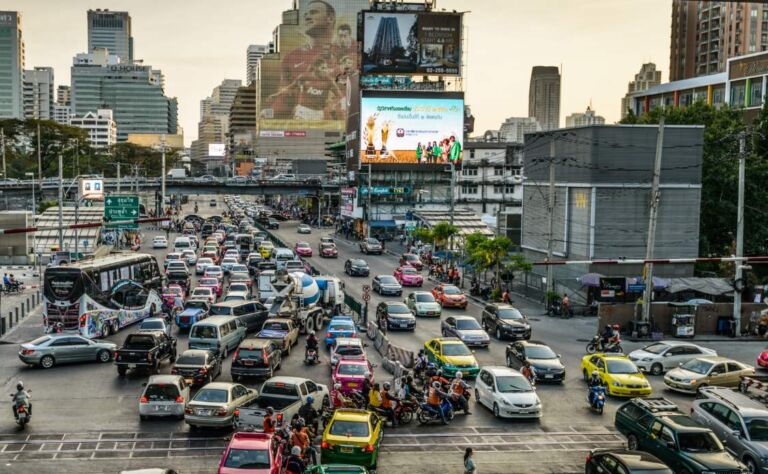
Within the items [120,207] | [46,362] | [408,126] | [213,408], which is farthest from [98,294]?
[408,126]

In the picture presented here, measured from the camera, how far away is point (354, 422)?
20281mm

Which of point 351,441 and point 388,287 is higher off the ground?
point 351,441

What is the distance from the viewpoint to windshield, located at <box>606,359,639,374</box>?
28656 millimetres

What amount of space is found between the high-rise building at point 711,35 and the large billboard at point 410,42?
66.6m

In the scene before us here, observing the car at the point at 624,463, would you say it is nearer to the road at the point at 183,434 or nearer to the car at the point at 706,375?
the road at the point at 183,434

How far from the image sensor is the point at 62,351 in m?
32.1

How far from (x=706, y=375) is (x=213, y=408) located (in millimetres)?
17573

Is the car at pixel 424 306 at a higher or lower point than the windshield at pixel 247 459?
lower

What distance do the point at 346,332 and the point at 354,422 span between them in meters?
15.9

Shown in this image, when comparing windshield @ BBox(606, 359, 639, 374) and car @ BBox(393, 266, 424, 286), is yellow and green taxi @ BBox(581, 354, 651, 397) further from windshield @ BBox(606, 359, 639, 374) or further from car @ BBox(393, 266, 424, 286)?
car @ BBox(393, 266, 424, 286)

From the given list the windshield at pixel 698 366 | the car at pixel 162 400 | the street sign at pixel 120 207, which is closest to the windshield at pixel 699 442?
the windshield at pixel 698 366

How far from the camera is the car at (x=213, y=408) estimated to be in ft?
73.4

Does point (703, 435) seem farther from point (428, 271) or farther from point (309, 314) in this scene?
point (428, 271)

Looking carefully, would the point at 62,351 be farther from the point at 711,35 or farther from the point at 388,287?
the point at 711,35
